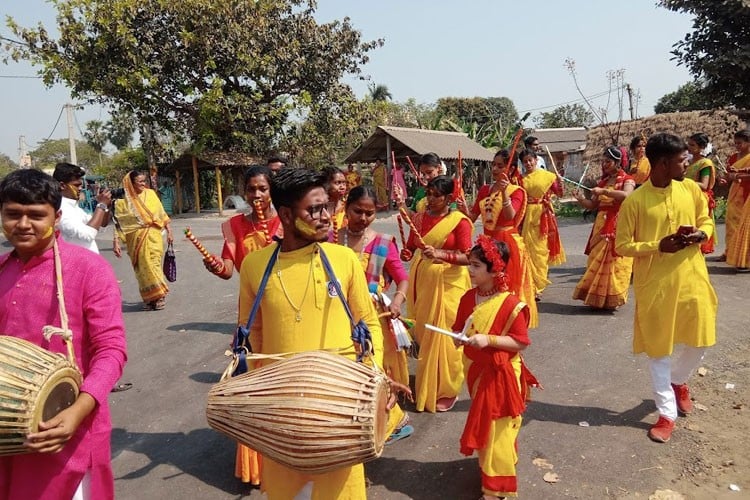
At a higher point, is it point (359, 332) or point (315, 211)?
point (315, 211)

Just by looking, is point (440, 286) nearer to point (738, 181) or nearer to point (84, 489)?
point (84, 489)

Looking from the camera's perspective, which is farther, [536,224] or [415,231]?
[536,224]

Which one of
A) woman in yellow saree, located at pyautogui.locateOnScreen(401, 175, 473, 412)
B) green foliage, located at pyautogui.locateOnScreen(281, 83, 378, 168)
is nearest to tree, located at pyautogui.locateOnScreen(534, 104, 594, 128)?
green foliage, located at pyautogui.locateOnScreen(281, 83, 378, 168)

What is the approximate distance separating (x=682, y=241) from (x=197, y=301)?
7.39 m

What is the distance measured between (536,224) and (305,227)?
5721 millimetres

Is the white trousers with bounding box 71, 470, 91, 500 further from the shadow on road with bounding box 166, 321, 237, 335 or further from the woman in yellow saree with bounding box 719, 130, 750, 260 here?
the woman in yellow saree with bounding box 719, 130, 750, 260

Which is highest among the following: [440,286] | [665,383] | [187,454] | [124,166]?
[124,166]

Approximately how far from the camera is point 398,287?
3990 millimetres

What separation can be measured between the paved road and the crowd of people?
0.26 m

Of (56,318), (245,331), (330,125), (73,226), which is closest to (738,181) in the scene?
(245,331)

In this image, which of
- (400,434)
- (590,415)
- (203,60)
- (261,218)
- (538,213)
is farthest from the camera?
(203,60)

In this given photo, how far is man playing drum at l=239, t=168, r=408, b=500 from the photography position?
2430 mm

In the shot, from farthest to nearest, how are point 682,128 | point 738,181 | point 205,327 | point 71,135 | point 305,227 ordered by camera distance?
point 71,135 < point 682,128 < point 738,181 < point 205,327 < point 305,227

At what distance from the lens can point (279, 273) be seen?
2.49m
